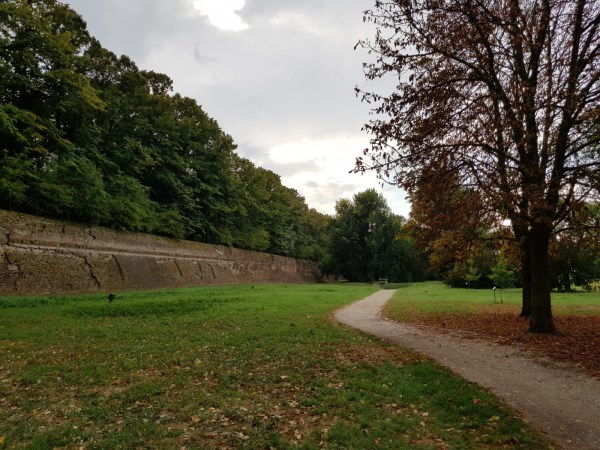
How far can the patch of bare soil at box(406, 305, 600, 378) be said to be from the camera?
27.1ft

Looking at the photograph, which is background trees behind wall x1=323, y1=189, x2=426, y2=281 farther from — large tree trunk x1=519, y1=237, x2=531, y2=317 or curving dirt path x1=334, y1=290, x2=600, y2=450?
curving dirt path x1=334, y1=290, x2=600, y2=450

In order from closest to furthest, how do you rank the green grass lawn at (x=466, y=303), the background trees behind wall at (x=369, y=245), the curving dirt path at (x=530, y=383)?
the curving dirt path at (x=530, y=383) < the green grass lawn at (x=466, y=303) < the background trees behind wall at (x=369, y=245)

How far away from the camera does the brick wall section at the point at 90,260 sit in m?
18.7

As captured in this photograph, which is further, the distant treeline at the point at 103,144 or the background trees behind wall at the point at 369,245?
the background trees behind wall at the point at 369,245

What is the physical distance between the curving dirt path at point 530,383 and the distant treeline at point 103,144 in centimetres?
1995

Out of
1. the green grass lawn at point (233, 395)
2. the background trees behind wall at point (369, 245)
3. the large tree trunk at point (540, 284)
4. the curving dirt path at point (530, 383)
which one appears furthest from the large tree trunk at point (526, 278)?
the background trees behind wall at point (369, 245)

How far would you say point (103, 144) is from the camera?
2986 cm

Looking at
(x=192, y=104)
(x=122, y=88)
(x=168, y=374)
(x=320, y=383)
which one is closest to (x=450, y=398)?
(x=320, y=383)

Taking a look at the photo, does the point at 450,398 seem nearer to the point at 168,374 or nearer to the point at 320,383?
the point at 320,383

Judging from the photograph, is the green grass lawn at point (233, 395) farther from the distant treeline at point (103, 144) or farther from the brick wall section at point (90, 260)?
the distant treeline at point (103, 144)

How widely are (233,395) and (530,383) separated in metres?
5.02

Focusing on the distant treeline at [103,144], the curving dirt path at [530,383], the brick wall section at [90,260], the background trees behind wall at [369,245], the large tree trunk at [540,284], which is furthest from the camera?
the background trees behind wall at [369,245]

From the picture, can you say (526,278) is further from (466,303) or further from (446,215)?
(466,303)

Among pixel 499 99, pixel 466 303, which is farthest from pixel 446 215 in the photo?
pixel 466 303
